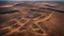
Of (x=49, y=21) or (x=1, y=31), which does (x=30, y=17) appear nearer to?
(x=49, y=21)

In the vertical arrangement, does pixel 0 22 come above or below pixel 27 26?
above

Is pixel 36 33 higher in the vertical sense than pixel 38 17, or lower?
lower

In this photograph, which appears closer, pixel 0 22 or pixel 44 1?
pixel 0 22

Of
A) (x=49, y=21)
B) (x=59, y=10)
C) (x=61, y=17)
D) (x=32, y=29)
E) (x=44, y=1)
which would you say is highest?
(x=44, y=1)

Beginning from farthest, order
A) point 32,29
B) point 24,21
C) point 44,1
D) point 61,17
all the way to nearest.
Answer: point 44,1
point 61,17
point 24,21
point 32,29

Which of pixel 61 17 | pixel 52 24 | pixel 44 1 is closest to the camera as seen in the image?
pixel 52 24

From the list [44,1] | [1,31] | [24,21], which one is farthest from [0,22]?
[44,1]

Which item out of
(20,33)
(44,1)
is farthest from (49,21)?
(44,1)

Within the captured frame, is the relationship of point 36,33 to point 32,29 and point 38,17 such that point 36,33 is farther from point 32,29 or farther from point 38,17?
point 38,17

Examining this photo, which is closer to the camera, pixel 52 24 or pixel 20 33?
pixel 20 33
